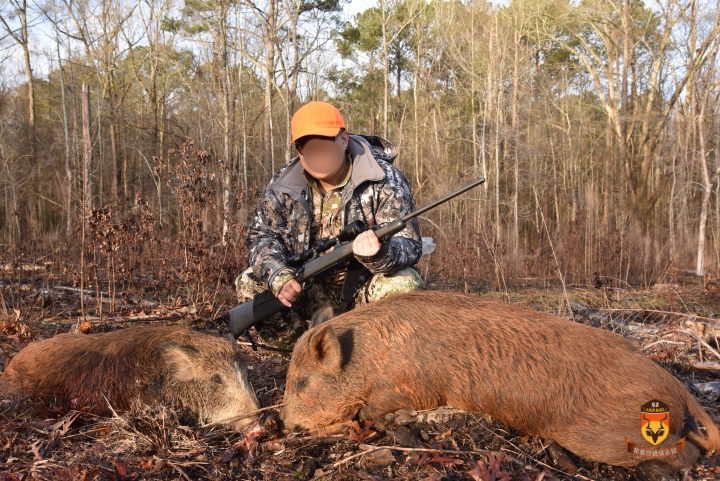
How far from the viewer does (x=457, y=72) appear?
31281 mm

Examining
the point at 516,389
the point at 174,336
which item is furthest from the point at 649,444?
the point at 174,336

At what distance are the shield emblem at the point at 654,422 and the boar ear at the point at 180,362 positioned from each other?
2506mm

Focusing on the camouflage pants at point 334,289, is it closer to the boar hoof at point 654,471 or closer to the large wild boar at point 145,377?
the large wild boar at point 145,377

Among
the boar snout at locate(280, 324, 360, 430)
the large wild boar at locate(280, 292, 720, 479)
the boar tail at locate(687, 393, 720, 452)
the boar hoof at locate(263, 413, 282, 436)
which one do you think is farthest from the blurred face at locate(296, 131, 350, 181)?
the boar tail at locate(687, 393, 720, 452)

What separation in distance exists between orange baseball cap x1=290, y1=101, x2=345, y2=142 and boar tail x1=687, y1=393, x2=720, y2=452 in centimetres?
296

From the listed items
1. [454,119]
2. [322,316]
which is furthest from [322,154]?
[454,119]

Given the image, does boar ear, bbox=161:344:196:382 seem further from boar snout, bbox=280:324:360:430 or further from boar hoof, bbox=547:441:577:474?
boar hoof, bbox=547:441:577:474

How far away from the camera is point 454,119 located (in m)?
31.3

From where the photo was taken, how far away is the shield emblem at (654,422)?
2.60 meters

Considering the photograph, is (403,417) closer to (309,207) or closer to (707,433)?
(707,433)

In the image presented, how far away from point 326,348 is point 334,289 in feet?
6.68

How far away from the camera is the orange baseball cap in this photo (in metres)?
4.21

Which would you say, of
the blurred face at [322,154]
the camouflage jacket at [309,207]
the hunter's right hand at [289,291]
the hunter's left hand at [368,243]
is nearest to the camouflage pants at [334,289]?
the camouflage jacket at [309,207]

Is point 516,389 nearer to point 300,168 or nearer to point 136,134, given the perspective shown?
point 300,168
